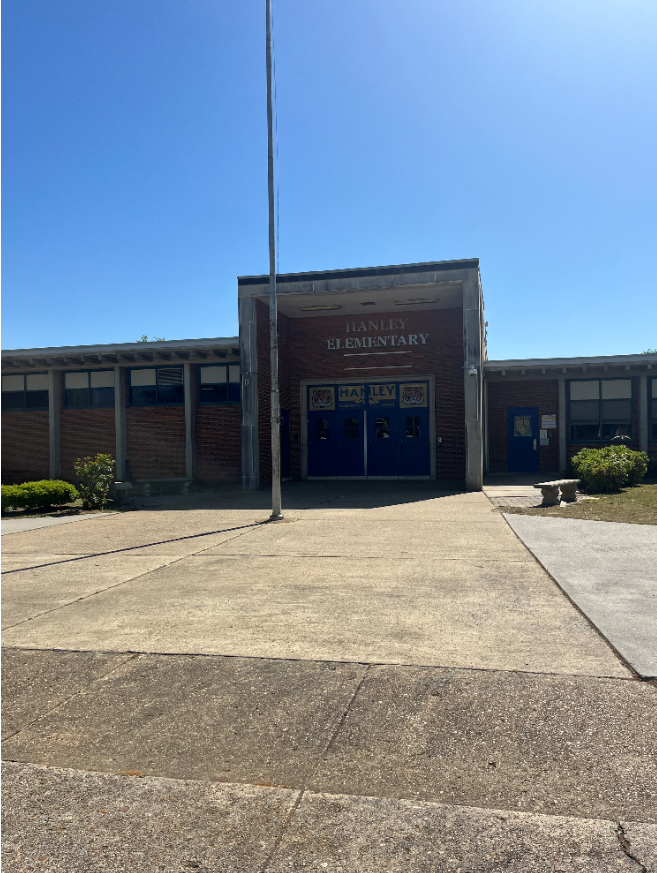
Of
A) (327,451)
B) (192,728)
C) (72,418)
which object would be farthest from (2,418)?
(192,728)

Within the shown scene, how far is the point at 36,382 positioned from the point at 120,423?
3.77 metres

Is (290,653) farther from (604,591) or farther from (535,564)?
(535,564)

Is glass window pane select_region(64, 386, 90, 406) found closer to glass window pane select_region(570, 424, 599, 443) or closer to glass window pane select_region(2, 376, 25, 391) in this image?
glass window pane select_region(2, 376, 25, 391)

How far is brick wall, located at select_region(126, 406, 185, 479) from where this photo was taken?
882 inches

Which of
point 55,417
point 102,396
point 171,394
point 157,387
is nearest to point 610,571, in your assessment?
point 171,394

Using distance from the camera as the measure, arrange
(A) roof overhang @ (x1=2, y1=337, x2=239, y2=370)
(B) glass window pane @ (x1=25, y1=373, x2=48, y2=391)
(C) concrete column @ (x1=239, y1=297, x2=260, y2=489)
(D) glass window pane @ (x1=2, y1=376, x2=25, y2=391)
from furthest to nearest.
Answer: (D) glass window pane @ (x1=2, y1=376, x2=25, y2=391), (B) glass window pane @ (x1=25, y1=373, x2=48, y2=391), (A) roof overhang @ (x1=2, y1=337, x2=239, y2=370), (C) concrete column @ (x1=239, y1=297, x2=260, y2=489)

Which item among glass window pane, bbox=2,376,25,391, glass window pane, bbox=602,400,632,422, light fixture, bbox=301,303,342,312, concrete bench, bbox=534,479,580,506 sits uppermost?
light fixture, bbox=301,303,342,312

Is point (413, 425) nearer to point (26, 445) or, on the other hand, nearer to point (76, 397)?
point (76, 397)

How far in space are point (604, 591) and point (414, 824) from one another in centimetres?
438

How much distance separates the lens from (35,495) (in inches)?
634

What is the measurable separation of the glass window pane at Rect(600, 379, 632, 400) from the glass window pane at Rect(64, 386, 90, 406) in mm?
18329

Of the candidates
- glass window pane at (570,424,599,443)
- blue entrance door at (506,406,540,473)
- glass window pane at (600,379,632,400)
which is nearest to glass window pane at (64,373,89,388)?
blue entrance door at (506,406,540,473)

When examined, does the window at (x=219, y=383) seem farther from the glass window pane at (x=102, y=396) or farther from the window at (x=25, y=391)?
the window at (x=25, y=391)

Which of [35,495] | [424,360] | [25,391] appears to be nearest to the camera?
[35,495]
